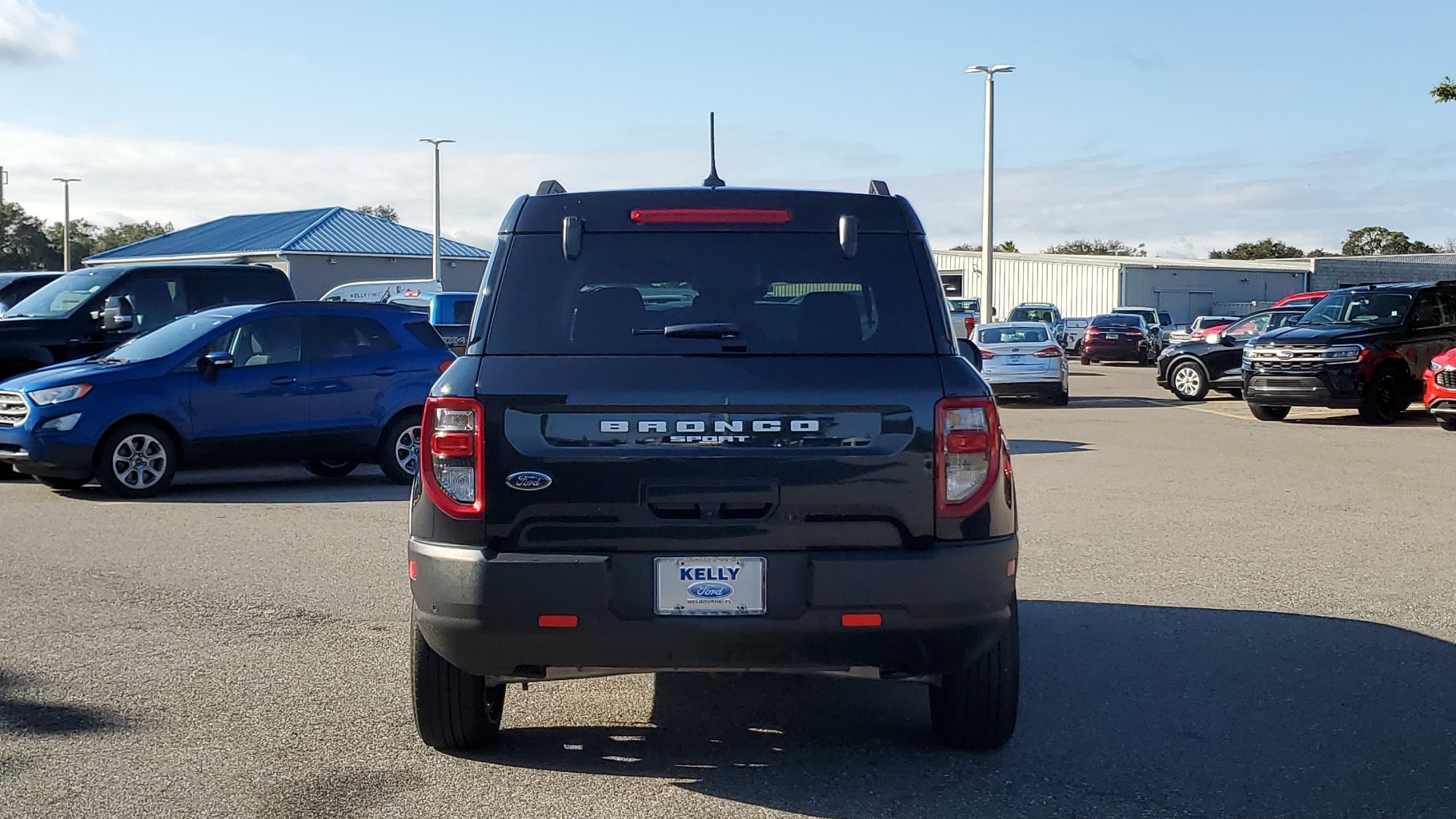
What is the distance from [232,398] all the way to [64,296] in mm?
4371

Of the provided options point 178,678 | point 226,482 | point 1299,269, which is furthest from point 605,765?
point 1299,269

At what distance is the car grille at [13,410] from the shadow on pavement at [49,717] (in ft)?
23.1

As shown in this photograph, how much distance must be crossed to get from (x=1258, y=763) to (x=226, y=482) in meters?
10.9

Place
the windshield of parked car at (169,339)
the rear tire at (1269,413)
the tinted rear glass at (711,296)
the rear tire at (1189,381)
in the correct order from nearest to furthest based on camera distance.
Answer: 1. the tinted rear glass at (711,296)
2. the windshield of parked car at (169,339)
3. the rear tire at (1269,413)
4. the rear tire at (1189,381)

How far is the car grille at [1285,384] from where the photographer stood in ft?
66.0

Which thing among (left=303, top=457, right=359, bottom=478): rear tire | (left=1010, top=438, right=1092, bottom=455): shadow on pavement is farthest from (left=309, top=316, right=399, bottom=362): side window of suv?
(left=1010, top=438, right=1092, bottom=455): shadow on pavement

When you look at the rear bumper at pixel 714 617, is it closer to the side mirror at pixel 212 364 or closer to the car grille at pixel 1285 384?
the side mirror at pixel 212 364

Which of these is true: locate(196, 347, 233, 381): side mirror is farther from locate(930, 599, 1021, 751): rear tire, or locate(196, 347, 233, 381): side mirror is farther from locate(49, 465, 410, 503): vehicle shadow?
locate(930, 599, 1021, 751): rear tire

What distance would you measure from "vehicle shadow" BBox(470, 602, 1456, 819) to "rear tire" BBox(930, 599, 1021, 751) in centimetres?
8

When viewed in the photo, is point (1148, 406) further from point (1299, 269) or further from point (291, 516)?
point (1299, 269)

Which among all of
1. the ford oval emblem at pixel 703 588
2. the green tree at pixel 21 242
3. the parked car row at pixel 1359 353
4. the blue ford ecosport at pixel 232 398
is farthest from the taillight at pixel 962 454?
the green tree at pixel 21 242

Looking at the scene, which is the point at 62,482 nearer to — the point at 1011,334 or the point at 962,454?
the point at 962,454

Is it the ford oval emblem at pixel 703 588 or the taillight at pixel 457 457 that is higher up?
the taillight at pixel 457 457

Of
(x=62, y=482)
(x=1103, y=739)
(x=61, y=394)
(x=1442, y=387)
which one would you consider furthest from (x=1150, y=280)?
(x=1103, y=739)
